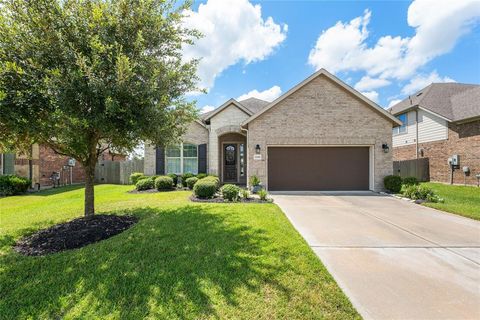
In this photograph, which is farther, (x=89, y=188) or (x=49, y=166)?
(x=49, y=166)

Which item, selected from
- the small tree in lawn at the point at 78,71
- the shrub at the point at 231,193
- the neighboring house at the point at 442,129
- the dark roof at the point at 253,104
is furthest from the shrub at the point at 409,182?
the small tree in lawn at the point at 78,71

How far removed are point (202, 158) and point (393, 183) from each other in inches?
401

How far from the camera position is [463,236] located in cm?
509

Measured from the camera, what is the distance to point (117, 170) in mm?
17047

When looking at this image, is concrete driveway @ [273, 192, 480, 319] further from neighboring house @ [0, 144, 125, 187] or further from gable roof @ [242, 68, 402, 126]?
neighboring house @ [0, 144, 125, 187]

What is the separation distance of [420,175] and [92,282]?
20.6 metres

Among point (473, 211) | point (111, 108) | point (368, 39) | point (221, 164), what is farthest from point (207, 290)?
point (368, 39)

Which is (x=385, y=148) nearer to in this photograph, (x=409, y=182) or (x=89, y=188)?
(x=409, y=182)

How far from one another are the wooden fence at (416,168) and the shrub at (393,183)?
826 cm

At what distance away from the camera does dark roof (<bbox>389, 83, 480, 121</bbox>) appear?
1450cm

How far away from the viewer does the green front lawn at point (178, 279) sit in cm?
271

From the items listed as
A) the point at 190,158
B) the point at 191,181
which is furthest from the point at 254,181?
the point at 190,158

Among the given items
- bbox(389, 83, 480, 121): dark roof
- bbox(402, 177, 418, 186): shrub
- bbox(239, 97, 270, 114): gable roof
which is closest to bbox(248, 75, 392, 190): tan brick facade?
bbox(402, 177, 418, 186): shrub

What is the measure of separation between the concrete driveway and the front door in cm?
756
